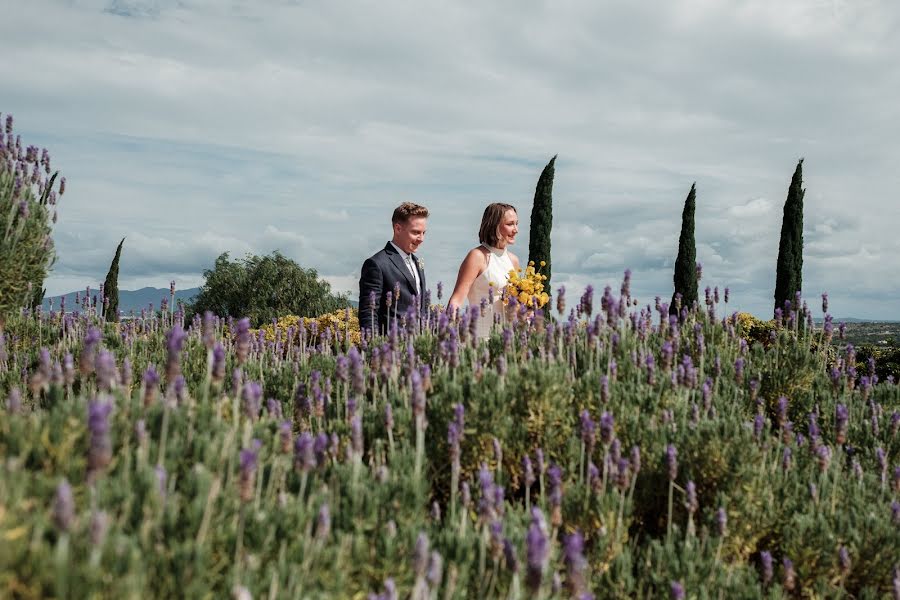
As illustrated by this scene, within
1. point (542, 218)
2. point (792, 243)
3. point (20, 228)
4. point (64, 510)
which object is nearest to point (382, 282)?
point (20, 228)

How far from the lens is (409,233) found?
26.9 ft

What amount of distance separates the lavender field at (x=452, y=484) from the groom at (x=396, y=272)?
160 cm

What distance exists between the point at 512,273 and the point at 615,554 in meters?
4.35

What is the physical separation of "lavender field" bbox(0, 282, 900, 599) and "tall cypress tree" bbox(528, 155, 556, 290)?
708 inches

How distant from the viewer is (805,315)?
7965 millimetres

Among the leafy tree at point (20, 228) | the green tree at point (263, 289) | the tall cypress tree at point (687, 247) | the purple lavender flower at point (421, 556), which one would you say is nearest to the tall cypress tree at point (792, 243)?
the tall cypress tree at point (687, 247)

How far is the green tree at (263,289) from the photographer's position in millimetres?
31875

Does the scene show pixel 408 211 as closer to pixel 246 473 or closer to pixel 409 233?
pixel 409 233

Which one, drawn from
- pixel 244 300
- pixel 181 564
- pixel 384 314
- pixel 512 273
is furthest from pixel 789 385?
pixel 244 300

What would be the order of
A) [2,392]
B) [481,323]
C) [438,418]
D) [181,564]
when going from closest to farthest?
[181,564] → [438,418] → [2,392] → [481,323]

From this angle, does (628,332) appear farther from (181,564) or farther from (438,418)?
(181,564)

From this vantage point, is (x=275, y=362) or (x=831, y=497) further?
(x=275, y=362)

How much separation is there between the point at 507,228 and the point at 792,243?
20.5 meters

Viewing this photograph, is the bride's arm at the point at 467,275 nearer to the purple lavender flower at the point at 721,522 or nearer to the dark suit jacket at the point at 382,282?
the dark suit jacket at the point at 382,282
